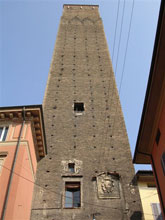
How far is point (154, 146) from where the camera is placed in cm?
789

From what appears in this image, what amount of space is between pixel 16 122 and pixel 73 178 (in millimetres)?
3744

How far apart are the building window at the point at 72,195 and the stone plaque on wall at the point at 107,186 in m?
0.90

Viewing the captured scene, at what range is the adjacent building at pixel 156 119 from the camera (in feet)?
20.6

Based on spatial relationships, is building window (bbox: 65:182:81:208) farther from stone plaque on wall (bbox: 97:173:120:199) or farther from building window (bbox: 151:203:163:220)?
building window (bbox: 151:203:163:220)

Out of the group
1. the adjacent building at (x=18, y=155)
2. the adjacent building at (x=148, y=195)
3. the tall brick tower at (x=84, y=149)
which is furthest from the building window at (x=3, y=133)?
the adjacent building at (x=148, y=195)

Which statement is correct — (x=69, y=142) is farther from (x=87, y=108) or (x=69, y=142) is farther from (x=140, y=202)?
(x=140, y=202)

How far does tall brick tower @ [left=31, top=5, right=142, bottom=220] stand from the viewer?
10000 mm

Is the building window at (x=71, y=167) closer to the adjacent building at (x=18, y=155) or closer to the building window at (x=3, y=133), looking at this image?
the adjacent building at (x=18, y=155)

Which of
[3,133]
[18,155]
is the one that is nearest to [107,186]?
[18,155]

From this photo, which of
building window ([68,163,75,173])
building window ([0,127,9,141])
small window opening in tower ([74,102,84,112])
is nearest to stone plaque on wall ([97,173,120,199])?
building window ([68,163,75,173])

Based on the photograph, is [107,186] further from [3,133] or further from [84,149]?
[3,133]

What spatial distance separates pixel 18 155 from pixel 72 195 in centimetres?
378

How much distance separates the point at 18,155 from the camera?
8.02m

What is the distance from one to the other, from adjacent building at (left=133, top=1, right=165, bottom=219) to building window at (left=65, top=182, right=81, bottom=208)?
3536mm
